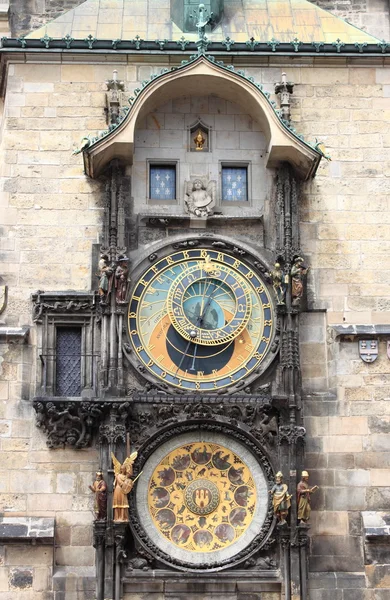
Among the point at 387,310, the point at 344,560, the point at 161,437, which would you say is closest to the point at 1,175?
the point at 161,437

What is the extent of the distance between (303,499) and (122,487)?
1957 mm

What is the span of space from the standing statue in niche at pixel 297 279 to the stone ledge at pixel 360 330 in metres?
0.57

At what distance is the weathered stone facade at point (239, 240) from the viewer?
15.6 metres

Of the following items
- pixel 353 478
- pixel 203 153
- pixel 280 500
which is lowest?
pixel 280 500

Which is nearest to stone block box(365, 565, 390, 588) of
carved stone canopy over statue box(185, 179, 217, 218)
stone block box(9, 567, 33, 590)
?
stone block box(9, 567, 33, 590)

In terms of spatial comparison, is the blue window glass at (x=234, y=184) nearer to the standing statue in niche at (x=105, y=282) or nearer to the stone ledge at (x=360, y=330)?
the standing statue in niche at (x=105, y=282)

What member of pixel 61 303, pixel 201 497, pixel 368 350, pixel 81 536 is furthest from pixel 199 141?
pixel 81 536

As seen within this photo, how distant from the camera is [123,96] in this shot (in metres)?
17.1

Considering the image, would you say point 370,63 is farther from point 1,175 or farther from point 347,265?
point 1,175

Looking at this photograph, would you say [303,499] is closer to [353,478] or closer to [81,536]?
[353,478]

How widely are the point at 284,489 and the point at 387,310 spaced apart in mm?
2557

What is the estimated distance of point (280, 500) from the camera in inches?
604

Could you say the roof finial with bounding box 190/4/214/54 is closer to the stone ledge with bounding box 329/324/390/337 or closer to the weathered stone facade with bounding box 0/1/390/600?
the weathered stone facade with bounding box 0/1/390/600

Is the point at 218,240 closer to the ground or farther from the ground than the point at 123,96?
closer to the ground
